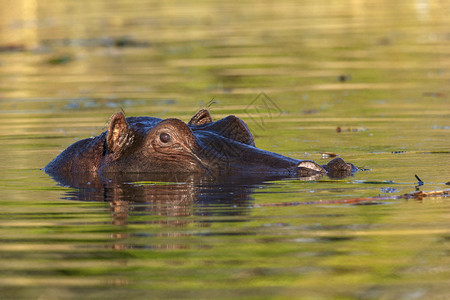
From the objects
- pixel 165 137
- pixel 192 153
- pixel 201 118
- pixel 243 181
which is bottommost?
pixel 243 181

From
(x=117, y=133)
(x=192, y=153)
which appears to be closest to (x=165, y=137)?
(x=192, y=153)

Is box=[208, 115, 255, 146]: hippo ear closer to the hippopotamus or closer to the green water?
the hippopotamus

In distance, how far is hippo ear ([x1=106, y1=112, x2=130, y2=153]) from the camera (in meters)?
9.75

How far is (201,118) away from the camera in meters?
10.8

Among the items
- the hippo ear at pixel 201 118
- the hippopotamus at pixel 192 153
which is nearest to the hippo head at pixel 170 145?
the hippopotamus at pixel 192 153

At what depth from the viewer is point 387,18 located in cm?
3675

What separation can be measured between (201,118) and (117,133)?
1.24 m

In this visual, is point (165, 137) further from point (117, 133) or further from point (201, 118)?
point (201, 118)

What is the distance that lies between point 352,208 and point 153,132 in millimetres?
2574

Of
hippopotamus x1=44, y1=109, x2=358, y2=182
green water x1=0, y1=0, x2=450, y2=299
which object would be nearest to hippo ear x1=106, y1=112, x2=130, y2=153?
hippopotamus x1=44, y1=109, x2=358, y2=182

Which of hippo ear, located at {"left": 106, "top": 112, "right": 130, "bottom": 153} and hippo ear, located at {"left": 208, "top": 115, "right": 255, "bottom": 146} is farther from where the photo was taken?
hippo ear, located at {"left": 208, "top": 115, "right": 255, "bottom": 146}

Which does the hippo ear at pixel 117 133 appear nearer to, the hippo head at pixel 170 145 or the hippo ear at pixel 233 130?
the hippo head at pixel 170 145

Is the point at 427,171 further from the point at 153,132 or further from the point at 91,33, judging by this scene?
the point at 91,33

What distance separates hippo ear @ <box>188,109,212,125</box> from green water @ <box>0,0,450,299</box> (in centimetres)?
123
